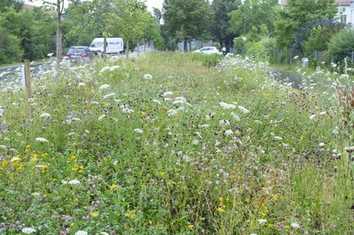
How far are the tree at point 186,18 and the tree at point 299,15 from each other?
1529cm

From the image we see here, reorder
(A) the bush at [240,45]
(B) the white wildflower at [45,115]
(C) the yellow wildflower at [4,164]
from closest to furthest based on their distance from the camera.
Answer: (C) the yellow wildflower at [4,164], (B) the white wildflower at [45,115], (A) the bush at [240,45]

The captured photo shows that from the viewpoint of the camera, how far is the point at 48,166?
445 centimetres

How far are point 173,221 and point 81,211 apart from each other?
70 cm

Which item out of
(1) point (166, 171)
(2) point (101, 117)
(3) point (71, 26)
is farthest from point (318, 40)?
(1) point (166, 171)

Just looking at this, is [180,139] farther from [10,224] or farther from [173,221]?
[10,224]

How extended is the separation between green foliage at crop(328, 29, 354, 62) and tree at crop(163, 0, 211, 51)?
22.5 meters

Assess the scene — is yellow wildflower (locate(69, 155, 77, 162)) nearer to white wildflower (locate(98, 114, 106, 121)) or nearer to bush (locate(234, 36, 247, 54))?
white wildflower (locate(98, 114, 106, 121))

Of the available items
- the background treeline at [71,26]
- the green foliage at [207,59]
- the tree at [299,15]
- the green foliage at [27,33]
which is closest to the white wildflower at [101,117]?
the background treeline at [71,26]

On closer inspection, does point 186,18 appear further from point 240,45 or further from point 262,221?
point 262,221

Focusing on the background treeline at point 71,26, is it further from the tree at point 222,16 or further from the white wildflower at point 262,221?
the white wildflower at point 262,221

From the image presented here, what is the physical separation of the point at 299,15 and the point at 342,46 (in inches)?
302

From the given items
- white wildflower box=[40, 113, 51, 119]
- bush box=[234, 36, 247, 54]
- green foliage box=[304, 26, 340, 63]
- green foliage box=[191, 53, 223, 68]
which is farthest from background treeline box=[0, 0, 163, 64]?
green foliage box=[304, 26, 340, 63]

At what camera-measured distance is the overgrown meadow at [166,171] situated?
3523mm

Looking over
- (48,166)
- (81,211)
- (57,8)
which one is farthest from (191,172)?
(57,8)
